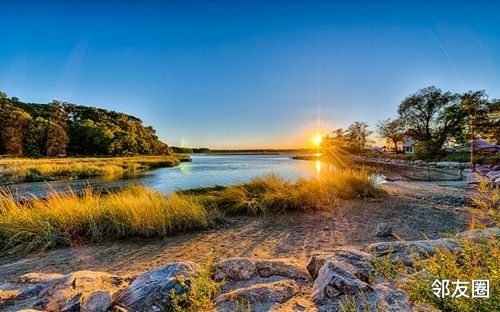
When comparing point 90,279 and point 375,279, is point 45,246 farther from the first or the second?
point 375,279

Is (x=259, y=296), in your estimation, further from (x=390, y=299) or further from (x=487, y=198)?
(x=487, y=198)

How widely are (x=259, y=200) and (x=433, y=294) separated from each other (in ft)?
18.0

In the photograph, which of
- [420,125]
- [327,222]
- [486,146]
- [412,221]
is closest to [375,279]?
[327,222]

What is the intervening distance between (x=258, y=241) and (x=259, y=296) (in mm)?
2378

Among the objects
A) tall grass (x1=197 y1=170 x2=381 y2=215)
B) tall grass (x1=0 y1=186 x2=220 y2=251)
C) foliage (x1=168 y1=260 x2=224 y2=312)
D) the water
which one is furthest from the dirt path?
the water

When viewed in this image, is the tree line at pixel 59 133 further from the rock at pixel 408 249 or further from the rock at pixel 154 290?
the rock at pixel 408 249

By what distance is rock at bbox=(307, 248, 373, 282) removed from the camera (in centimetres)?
236

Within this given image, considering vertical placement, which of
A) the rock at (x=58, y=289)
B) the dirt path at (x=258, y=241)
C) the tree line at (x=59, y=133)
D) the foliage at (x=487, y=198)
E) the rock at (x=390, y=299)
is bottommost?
the dirt path at (x=258, y=241)

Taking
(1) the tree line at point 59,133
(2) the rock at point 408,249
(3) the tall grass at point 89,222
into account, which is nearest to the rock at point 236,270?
(2) the rock at point 408,249

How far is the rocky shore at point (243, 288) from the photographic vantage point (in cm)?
197

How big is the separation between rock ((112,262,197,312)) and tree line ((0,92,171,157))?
48543 mm

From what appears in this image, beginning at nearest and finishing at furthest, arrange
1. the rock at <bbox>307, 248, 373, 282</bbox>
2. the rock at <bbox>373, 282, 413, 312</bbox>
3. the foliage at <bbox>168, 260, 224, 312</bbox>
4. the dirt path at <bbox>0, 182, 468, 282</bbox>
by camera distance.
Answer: the rock at <bbox>373, 282, 413, 312</bbox> → the foliage at <bbox>168, 260, 224, 312</bbox> → the rock at <bbox>307, 248, 373, 282</bbox> → the dirt path at <bbox>0, 182, 468, 282</bbox>

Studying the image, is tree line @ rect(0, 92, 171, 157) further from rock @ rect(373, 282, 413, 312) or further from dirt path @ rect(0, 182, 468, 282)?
rock @ rect(373, 282, 413, 312)

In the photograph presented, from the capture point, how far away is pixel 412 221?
5410 mm
